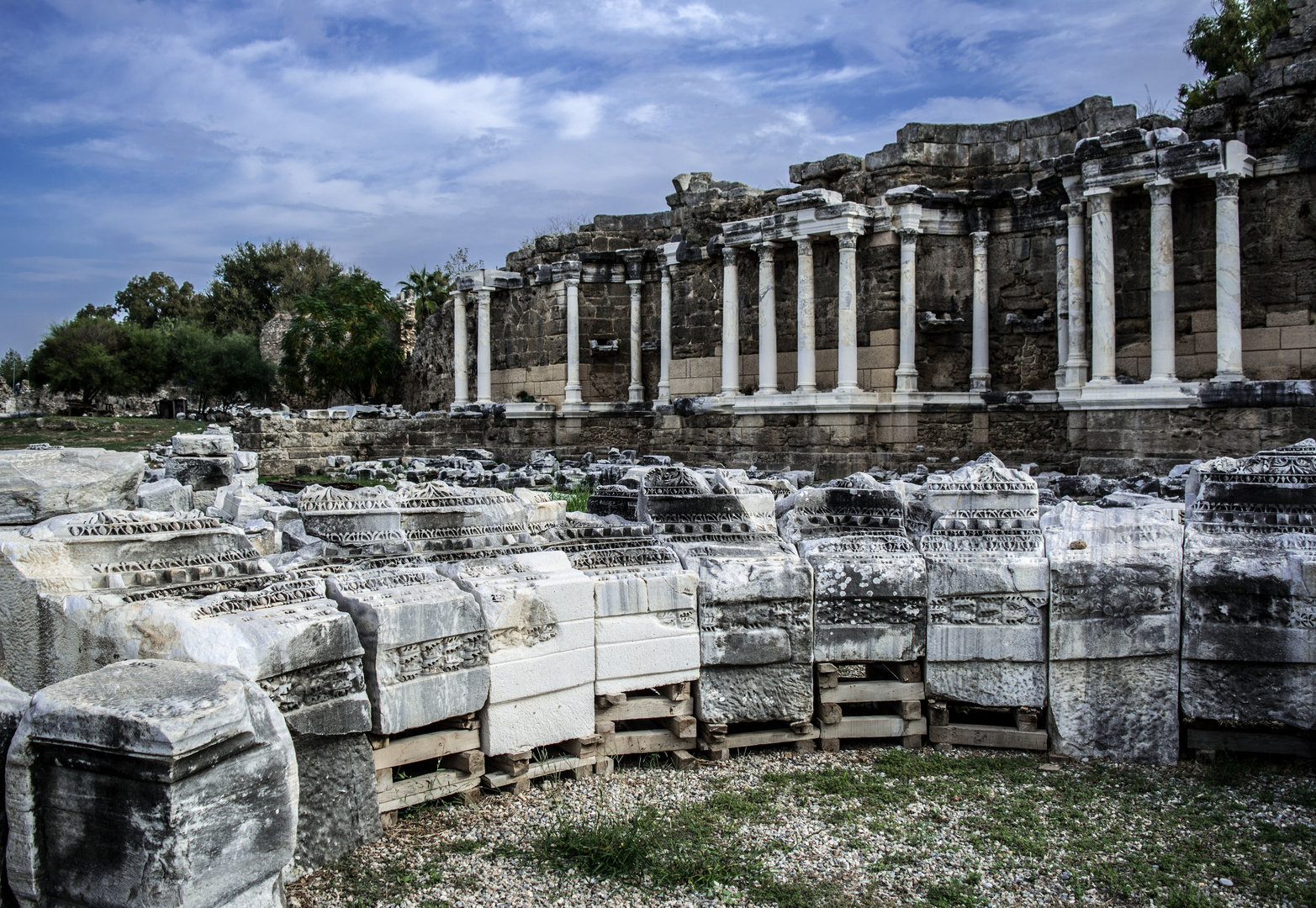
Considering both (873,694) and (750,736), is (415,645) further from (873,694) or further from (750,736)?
(873,694)

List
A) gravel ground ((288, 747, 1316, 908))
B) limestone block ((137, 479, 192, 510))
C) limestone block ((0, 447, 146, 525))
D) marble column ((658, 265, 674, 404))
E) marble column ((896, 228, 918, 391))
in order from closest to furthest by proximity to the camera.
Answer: gravel ground ((288, 747, 1316, 908)) → limestone block ((0, 447, 146, 525)) → limestone block ((137, 479, 192, 510)) → marble column ((896, 228, 918, 391)) → marble column ((658, 265, 674, 404))

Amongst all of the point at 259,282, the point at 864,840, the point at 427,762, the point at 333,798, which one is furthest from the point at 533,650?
the point at 259,282

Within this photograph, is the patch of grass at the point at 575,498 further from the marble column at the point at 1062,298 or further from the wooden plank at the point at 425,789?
the marble column at the point at 1062,298

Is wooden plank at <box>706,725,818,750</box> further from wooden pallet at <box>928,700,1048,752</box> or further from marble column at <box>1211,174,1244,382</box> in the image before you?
marble column at <box>1211,174,1244,382</box>

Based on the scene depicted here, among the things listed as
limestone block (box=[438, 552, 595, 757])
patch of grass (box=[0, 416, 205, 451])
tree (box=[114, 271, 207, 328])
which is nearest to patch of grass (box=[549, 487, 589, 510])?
limestone block (box=[438, 552, 595, 757])

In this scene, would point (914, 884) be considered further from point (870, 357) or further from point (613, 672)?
point (870, 357)

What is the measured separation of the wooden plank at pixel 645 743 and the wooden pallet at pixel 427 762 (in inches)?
A: 26.1

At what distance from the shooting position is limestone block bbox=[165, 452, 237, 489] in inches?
384

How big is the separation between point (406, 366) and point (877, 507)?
2690cm

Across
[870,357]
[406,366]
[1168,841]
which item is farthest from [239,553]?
[406,366]

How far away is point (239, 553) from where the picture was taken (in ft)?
13.7

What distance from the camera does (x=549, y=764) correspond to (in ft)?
13.7

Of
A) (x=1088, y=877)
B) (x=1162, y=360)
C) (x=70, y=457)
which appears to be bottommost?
(x=1088, y=877)

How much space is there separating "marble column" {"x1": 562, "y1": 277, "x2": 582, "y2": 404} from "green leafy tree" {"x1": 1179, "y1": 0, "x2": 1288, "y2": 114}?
15162mm
